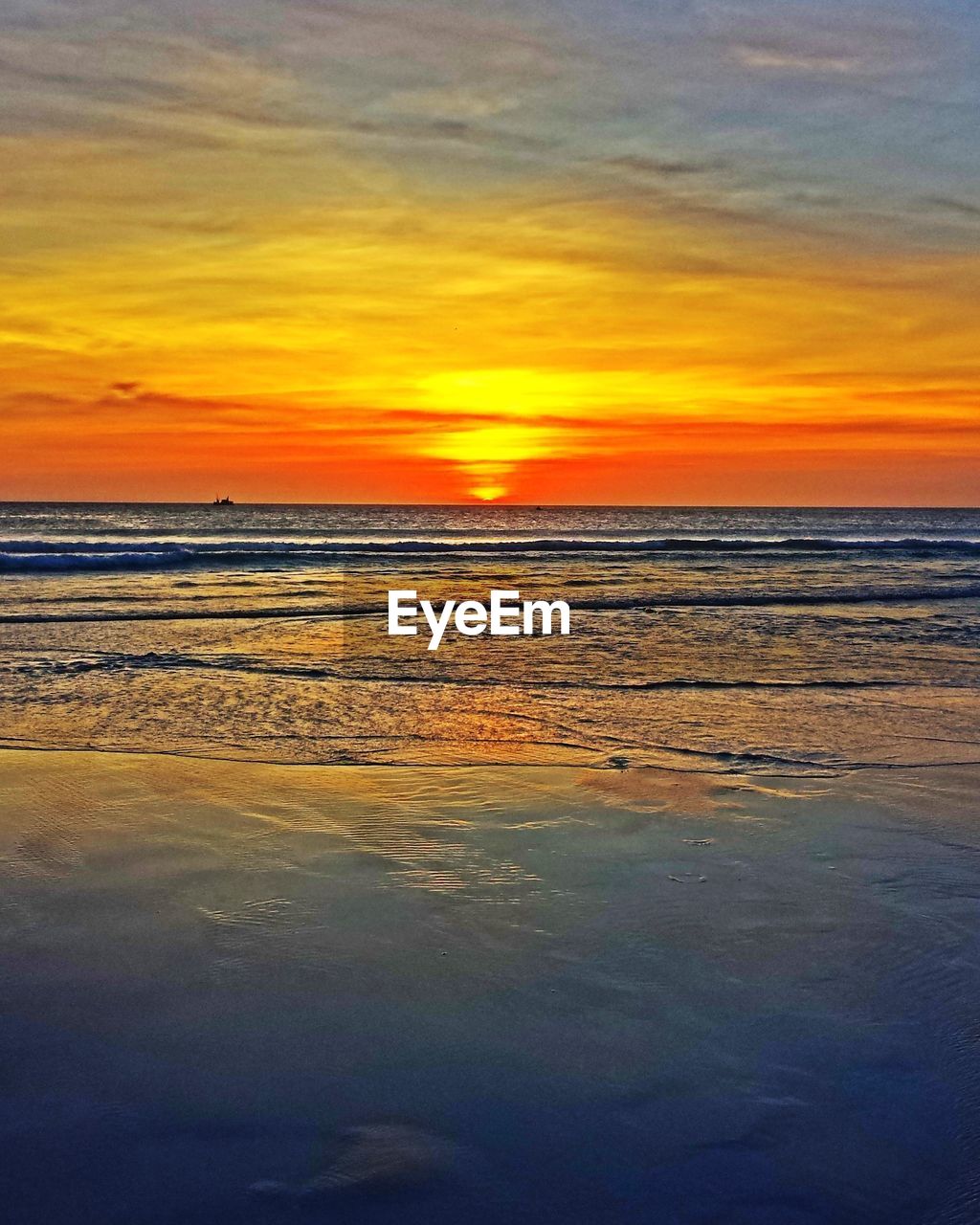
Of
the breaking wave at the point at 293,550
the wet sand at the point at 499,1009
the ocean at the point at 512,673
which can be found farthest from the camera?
the breaking wave at the point at 293,550

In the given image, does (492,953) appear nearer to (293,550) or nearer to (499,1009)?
(499,1009)

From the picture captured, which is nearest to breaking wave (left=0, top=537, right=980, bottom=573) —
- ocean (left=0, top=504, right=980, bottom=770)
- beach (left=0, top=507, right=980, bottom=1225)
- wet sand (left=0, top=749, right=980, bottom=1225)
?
ocean (left=0, top=504, right=980, bottom=770)

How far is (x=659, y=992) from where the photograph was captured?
382 cm

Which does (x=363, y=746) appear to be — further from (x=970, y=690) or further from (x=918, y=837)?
(x=970, y=690)

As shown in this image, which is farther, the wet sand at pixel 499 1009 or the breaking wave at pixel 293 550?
the breaking wave at pixel 293 550

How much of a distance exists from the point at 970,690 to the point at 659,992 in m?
7.97

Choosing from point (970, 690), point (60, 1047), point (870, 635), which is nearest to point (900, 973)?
point (60, 1047)

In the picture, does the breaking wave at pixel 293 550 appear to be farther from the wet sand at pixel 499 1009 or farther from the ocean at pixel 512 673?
the wet sand at pixel 499 1009

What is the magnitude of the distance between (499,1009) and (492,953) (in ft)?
1.47

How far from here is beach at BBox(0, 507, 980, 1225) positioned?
9.38ft

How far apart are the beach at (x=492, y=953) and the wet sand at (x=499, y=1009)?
0.01m

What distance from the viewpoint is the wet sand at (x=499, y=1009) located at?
282cm

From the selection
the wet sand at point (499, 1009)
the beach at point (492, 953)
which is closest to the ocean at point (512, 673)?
A: the beach at point (492, 953)

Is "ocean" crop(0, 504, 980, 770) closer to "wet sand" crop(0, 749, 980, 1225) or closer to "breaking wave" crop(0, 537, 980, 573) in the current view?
"wet sand" crop(0, 749, 980, 1225)
